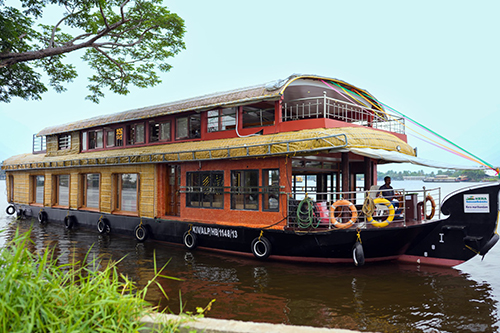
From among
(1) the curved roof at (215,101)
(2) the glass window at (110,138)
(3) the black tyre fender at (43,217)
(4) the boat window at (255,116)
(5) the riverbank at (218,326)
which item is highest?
(1) the curved roof at (215,101)

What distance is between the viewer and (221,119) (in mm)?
10672

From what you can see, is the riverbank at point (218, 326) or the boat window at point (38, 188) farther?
the boat window at point (38, 188)

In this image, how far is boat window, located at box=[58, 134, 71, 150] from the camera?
54.6ft

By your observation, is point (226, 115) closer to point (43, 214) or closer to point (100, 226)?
point (100, 226)

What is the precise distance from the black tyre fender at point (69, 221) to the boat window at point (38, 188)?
3627 mm

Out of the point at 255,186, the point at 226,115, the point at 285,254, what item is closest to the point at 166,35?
the point at 226,115

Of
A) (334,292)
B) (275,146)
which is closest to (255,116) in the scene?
(275,146)

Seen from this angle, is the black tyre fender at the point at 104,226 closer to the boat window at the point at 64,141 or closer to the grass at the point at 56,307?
the boat window at the point at 64,141

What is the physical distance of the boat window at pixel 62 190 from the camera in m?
16.2

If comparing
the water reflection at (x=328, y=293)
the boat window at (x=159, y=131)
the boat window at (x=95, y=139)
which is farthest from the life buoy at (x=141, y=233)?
the boat window at (x=95, y=139)

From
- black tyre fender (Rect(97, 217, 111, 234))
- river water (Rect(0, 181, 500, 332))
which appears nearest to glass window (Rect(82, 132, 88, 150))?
black tyre fender (Rect(97, 217, 111, 234))

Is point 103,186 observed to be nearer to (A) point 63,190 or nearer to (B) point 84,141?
(B) point 84,141

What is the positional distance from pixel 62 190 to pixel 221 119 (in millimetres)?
10046

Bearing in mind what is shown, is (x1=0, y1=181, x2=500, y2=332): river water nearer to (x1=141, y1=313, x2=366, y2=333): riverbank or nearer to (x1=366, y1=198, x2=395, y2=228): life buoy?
(x1=366, y1=198, x2=395, y2=228): life buoy
